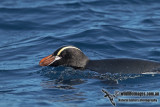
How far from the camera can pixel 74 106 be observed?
31.1ft

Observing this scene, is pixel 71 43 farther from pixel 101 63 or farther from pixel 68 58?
pixel 101 63

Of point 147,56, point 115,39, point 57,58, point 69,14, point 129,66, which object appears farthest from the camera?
point 69,14

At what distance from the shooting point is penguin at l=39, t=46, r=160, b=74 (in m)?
11.7

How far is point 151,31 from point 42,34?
5.46m

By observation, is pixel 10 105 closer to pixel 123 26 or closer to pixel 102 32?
pixel 102 32

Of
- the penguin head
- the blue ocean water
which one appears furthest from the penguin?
the blue ocean water

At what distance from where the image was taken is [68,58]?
12.6 m

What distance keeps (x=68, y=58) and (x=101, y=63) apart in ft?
3.87

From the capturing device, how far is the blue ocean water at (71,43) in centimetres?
1040

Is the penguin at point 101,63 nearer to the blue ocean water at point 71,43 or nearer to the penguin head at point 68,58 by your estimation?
the penguin head at point 68,58

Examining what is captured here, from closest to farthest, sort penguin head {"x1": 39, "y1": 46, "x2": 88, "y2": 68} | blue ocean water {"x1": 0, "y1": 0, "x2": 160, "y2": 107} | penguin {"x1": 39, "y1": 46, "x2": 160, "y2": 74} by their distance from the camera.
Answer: blue ocean water {"x1": 0, "y1": 0, "x2": 160, "y2": 107} → penguin {"x1": 39, "y1": 46, "x2": 160, "y2": 74} → penguin head {"x1": 39, "y1": 46, "x2": 88, "y2": 68}

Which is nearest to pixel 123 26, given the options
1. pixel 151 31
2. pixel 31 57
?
pixel 151 31

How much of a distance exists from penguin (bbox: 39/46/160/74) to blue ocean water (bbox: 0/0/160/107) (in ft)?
0.69

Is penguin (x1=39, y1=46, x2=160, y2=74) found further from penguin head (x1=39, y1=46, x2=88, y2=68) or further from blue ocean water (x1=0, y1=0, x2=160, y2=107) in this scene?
blue ocean water (x1=0, y1=0, x2=160, y2=107)
